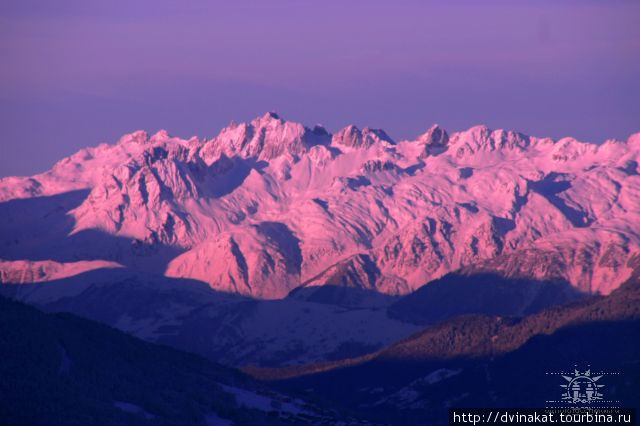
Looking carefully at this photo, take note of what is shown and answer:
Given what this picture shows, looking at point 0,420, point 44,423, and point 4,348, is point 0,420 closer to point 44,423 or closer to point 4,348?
point 44,423

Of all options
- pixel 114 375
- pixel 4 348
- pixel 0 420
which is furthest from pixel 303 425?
pixel 0 420

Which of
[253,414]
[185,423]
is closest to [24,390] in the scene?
[185,423]

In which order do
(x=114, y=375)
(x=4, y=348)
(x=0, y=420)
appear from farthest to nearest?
(x=114, y=375), (x=4, y=348), (x=0, y=420)

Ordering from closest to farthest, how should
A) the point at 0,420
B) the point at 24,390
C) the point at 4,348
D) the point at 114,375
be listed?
the point at 0,420
the point at 24,390
the point at 4,348
the point at 114,375

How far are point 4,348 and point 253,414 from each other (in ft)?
95.0

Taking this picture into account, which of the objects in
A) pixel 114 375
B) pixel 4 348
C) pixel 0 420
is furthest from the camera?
pixel 114 375

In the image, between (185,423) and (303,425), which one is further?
(303,425)

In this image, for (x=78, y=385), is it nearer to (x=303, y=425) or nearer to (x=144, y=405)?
(x=144, y=405)

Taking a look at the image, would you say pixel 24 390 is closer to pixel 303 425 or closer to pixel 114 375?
pixel 114 375

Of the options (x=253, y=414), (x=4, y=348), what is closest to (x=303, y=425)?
(x=253, y=414)

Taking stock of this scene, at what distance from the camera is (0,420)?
156 m

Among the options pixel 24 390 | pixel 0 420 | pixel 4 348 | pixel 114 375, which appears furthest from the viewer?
pixel 114 375

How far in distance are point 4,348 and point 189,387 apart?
26.6m

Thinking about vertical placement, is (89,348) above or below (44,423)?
above
